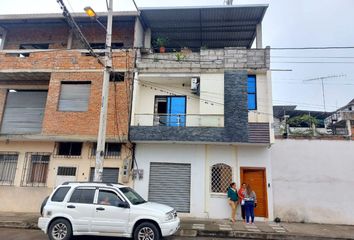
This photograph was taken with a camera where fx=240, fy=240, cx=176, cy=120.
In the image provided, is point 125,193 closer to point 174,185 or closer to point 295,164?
point 174,185

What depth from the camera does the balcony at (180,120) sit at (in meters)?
11.5

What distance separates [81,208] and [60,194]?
94 cm

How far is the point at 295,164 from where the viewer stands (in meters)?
11.7

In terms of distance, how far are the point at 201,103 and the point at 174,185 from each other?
14.2 ft

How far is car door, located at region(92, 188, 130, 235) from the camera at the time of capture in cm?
723

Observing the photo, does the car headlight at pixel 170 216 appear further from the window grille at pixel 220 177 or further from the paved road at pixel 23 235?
the window grille at pixel 220 177

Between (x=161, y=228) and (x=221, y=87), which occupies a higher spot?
(x=221, y=87)

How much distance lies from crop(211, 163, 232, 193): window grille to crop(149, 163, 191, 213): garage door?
1185mm

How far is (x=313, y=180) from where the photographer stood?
11492 millimetres

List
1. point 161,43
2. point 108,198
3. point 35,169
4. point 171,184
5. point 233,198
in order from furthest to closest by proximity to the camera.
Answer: point 161,43
point 35,169
point 171,184
point 233,198
point 108,198

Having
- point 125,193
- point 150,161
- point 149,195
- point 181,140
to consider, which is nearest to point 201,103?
point 181,140

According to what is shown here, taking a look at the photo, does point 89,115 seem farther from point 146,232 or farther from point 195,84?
point 146,232

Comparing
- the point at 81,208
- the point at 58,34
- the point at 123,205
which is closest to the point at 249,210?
the point at 123,205

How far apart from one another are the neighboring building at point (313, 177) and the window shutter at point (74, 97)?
988 centimetres
